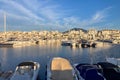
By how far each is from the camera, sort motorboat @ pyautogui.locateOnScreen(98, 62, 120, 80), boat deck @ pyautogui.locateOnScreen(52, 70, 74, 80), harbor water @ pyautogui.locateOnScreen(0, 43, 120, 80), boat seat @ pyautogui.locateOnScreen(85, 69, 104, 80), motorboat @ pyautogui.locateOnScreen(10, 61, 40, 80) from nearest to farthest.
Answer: boat seat @ pyautogui.locateOnScreen(85, 69, 104, 80) → motorboat @ pyautogui.locateOnScreen(98, 62, 120, 80) → motorboat @ pyautogui.locateOnScreen(10, 61, 40, 80) → boat deck @ pyautogui.locateOnScreen(52, 70, 74, 80) → harbor water @ pyautogui.locateOnScreen(0, 43, 120, 80)

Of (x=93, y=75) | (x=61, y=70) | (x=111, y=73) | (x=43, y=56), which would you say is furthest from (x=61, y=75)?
(x=43, y=56)

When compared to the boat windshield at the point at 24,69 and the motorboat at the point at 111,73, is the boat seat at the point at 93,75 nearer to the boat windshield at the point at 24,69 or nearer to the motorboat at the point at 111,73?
the motorboat at the point at 111,73

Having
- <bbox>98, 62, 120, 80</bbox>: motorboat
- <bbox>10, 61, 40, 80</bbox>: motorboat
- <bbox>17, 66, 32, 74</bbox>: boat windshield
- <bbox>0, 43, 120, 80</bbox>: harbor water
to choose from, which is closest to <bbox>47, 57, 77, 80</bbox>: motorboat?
<bbox>10, 61, 40, 80</bbox>: motorboat

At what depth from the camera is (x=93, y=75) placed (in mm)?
17797

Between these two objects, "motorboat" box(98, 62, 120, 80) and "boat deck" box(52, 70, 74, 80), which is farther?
"boat deck" box(52, 70, 74, 80)

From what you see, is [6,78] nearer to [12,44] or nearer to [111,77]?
[111,77]

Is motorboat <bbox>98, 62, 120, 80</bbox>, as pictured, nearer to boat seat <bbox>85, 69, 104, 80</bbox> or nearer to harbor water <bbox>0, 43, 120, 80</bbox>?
boat seat <bbox>85, 69, 104, 80</bbox>

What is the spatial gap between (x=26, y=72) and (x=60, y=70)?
10.5 ft

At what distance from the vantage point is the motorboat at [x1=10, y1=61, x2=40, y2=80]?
65.8ft

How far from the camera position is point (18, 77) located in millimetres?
19844

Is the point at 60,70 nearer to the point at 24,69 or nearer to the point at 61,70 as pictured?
the point at 61,70

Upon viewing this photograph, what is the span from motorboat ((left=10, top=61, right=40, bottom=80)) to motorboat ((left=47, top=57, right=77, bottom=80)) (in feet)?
4.61

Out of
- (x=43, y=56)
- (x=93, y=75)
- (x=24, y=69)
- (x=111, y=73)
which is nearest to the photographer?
(x=93, y=75)

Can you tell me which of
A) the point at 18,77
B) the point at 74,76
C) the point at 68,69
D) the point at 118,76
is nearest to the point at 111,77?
the point at 118,76
